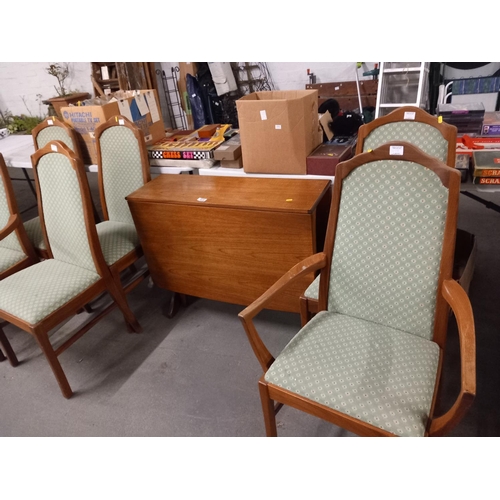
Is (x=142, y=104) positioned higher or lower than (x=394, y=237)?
higher

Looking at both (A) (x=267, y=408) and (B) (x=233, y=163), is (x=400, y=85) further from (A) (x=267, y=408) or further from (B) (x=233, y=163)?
(A) (x=267, y=408)

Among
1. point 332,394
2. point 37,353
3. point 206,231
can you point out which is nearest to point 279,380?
point 332,394

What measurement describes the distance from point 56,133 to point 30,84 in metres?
4.17

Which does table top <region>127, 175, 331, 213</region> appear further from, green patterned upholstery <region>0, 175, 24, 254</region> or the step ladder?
the step ladder

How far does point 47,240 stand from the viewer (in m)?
1.93

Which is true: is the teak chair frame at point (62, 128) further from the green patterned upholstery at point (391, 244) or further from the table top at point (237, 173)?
the green patterned upholstery at point (391, 244)

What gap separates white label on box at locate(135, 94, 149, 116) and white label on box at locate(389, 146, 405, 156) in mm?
1658

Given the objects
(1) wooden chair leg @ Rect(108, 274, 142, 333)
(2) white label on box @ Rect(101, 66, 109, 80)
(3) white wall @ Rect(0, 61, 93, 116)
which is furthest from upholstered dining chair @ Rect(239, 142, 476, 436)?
(3) white wall @ Rect(0, 61, 93, 116)

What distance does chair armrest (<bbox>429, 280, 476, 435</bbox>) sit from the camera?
853 millimetres

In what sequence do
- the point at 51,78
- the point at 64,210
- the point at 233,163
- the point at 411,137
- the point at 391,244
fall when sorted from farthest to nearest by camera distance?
the point at 51,78 → the point at 233,163 → the point at 64,210 → the point at 411,137 → the point at 391,244

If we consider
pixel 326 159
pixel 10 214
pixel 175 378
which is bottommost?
pixel 175 378

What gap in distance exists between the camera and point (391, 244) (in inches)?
47.3

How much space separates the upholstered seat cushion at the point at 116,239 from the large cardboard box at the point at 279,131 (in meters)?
0.73

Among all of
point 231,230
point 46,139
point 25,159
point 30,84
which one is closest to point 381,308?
point 231,230
